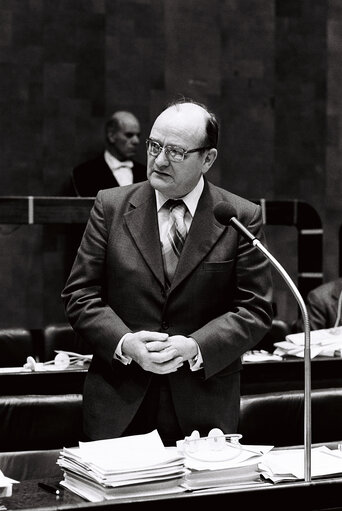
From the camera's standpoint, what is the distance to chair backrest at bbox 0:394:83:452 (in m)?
2.85

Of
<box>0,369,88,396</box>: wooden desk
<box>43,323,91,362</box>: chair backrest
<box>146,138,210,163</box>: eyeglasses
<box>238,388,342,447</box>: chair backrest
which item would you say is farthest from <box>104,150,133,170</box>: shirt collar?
<box>146,138,210,163</box>: eyeglasses

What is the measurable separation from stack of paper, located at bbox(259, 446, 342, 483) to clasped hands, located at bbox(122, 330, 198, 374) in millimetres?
354

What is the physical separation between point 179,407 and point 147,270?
402 mm

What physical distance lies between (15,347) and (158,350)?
2.27 m

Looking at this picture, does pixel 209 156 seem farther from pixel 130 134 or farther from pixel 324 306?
pixel 130 134

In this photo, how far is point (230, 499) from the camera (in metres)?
2.10

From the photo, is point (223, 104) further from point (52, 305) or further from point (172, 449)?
point (172, 449)

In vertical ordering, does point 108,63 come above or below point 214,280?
above

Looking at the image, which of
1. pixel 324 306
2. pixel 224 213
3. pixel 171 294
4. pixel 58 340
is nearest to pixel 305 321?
pixel 224 213

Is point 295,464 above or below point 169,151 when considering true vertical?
below

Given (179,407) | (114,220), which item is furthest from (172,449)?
(114,220)

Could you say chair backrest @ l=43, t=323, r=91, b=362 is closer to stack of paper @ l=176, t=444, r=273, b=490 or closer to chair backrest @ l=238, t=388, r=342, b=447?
chair backrest @ l=238, t=388, r=342, b=447

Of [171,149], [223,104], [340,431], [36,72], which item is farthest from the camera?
[223,104]

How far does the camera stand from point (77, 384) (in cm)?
354
